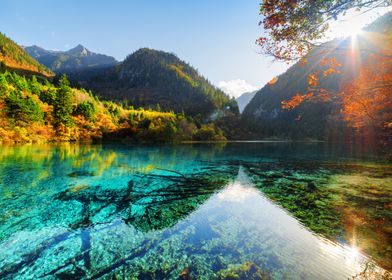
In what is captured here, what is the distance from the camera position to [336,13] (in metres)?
6.34

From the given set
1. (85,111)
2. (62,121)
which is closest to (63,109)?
Answer: (62,121)

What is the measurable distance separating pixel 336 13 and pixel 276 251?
7.70 meters

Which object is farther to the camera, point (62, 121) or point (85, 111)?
point (85, 111)

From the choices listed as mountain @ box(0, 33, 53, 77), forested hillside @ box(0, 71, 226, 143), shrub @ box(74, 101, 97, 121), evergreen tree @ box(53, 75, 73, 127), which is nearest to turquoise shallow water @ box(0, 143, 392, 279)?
forested hillside @ box(0, 71, 226, 143)

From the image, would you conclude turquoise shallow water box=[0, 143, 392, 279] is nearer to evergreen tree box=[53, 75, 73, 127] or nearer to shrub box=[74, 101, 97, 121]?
evergreen tree box=[53, 75, 73, 127]

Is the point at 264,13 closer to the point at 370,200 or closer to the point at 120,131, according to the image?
the point at 370,200

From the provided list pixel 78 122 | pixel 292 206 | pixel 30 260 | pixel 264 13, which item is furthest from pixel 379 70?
pixel 78 122

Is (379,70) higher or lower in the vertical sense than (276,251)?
higher

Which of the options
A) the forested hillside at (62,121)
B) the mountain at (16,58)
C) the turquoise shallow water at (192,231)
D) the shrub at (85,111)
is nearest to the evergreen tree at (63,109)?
the forested hillside at (62,121)

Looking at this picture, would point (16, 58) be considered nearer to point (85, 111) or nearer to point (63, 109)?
point (85, 111)

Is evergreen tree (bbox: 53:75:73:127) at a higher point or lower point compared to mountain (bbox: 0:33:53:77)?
lower

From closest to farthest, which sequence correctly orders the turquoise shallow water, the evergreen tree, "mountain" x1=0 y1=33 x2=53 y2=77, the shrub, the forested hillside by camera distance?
the turquoise shallow water
the forested hillside
the evergreen tree
the shrub
"mountain" x1=0 y1=33 x2=53 y2=77

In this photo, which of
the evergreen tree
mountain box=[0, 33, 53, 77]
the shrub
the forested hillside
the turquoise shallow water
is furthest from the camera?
mountain box=[0, 33, 53, 77]

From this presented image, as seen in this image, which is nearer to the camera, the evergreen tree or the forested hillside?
the forested hillside
